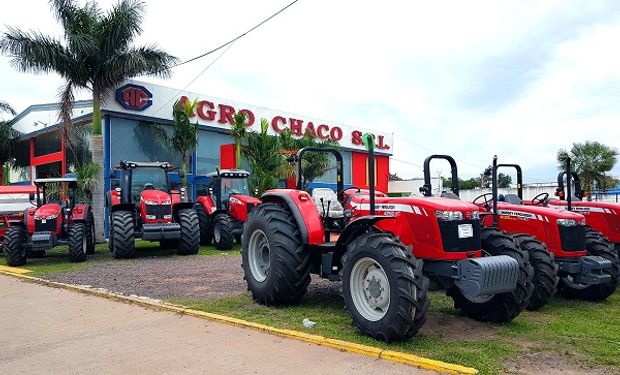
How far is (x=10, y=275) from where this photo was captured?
12414 mm

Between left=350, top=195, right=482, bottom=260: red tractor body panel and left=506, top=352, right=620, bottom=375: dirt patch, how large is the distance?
129 cm

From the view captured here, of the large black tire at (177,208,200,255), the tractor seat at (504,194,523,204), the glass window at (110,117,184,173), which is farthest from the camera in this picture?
the glass window at (110,117,184,173)

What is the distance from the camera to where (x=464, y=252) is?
6.10 metres

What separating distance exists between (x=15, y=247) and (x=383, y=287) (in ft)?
37.9

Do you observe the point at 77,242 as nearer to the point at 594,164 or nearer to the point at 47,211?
the point at 47,211

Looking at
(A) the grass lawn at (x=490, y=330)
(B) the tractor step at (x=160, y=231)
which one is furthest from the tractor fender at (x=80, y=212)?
(A) the grass lawn at (x=490, y=330)

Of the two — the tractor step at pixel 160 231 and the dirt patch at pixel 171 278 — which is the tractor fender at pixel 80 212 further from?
the dirt patch at pixel 171 278

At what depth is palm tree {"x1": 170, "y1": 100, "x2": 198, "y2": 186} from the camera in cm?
2277

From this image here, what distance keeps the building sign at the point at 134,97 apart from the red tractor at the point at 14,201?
19.1 ft

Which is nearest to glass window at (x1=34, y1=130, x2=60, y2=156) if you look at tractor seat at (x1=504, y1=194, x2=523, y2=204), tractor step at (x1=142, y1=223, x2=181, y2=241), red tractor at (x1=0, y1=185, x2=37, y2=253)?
red tractor at (x1=0, y1=185, x2=37, y2=253)

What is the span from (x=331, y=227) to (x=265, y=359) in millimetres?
2807

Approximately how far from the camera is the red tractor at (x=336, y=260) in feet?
18.2

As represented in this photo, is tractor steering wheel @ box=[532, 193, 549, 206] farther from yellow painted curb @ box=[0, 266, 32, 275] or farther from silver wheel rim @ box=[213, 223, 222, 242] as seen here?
yellow painted curb @ box=[0, 266, 32, 275]

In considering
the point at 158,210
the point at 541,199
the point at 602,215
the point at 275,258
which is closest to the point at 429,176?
the point at 275,258
